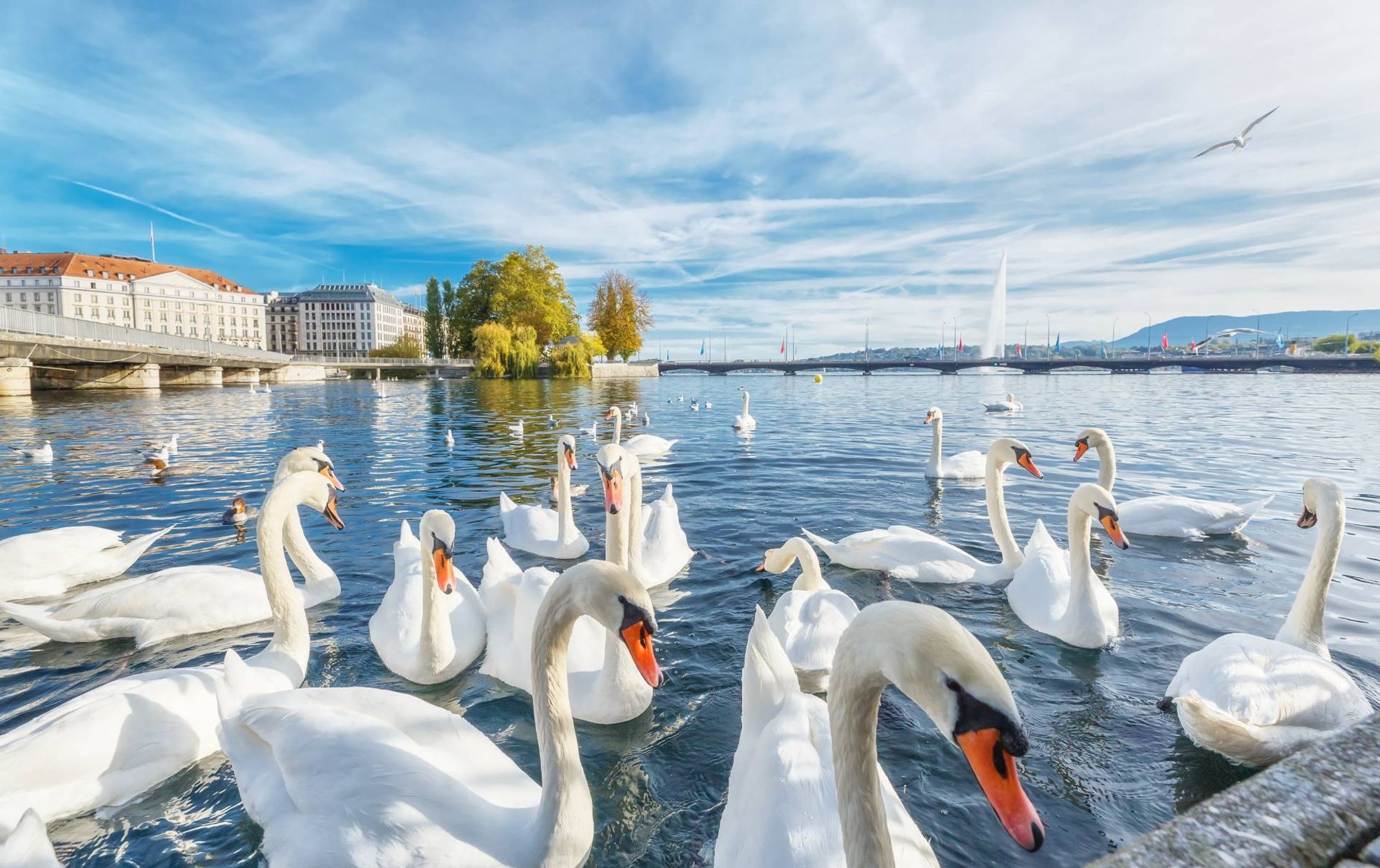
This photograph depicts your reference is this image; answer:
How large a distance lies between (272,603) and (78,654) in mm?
2297

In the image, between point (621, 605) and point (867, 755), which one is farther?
point (621, 605)

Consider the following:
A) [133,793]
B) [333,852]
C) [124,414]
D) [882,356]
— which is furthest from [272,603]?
[882,356]

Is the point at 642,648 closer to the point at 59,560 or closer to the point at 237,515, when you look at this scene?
the point at 59,560

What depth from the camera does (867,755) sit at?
179 centimetres

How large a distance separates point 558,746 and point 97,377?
5252 centimetres

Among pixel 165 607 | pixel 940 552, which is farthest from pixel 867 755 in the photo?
pixel 165 607

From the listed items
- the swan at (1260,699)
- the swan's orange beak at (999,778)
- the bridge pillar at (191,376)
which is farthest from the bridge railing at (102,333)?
the swan at (1260,699)

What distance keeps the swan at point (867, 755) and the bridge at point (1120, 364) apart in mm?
83644

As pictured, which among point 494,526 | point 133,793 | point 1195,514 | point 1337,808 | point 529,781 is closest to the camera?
point 1337,808

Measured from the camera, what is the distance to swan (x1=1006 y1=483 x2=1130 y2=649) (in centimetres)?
465

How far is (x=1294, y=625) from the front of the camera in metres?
3.98

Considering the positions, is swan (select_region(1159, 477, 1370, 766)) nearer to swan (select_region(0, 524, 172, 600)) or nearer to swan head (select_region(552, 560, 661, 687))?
swan head (select_region(552, 560, 661, 687))

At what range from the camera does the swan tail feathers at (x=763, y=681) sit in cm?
287

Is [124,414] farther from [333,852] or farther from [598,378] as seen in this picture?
[598,378]
